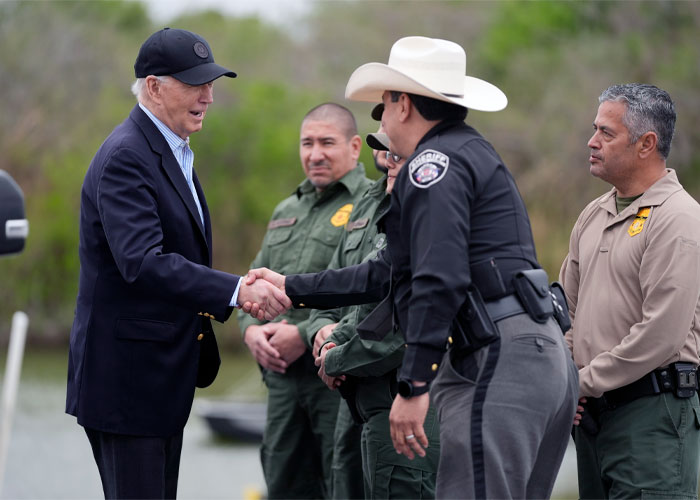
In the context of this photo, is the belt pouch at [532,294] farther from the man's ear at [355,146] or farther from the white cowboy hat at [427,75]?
the man's ear at [355,146]

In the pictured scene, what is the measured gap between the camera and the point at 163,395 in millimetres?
4020

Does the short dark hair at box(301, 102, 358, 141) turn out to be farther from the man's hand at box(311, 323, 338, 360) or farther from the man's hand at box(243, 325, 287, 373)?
the man's hand at box(311, 323, 338, 360)

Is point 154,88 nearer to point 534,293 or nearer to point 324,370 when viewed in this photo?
point 324,370

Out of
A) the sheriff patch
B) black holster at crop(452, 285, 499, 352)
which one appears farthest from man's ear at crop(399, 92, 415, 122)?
black holster at crop(452, 285, 499, 352)

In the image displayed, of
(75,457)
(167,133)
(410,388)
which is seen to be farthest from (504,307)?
(75,457)

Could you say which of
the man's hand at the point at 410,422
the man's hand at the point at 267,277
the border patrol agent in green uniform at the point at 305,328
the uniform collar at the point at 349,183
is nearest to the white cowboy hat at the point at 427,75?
the man's hand at the point at 267,277

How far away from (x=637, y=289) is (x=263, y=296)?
5.19ft

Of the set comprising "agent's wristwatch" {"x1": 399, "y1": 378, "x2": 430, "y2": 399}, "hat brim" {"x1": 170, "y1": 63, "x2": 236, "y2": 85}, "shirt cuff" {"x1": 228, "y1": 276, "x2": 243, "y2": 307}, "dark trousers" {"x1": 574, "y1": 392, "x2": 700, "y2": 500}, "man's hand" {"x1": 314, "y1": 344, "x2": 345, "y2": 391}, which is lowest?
"dark trousers" {"x1": 574, "y1": 392, "x2": 700, "y2": 500}

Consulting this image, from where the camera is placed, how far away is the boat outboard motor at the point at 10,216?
3.53 m

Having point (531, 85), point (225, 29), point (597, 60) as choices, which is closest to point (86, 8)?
point (225, 29)

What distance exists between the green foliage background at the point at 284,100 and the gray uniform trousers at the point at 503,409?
13481 mm

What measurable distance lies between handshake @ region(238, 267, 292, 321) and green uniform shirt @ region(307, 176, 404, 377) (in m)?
0.41

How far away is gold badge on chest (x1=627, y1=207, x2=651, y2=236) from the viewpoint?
423 centimetres

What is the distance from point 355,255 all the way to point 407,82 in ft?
5.35
